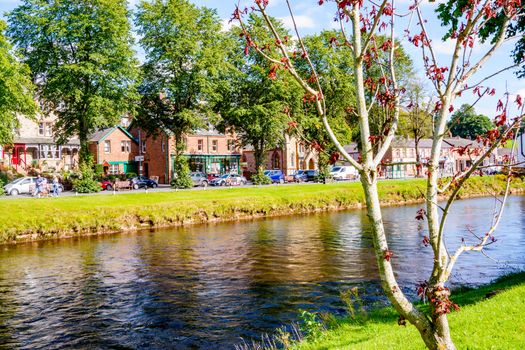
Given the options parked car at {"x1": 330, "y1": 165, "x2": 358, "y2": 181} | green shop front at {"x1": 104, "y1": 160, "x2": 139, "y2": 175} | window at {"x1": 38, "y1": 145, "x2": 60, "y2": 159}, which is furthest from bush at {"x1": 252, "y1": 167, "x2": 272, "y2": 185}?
window at {"x1": 38, "y1": 145, "x2": 60, "y2": 159}

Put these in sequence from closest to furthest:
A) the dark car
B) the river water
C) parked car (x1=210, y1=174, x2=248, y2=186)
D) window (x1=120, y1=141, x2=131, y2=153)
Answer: the river water < the dark car < parked car (x1=210, y1=174, x2=248, y2=186) < window (x1=120, y1=141, x2=131, y2=153)

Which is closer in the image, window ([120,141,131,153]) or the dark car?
the dark car

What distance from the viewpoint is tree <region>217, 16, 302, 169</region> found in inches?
2504

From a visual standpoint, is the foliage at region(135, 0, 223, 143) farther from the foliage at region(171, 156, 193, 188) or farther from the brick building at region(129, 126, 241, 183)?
the brick building at region(129, 126, 241, 183)

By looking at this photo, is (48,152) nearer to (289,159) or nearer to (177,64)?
(177,64)

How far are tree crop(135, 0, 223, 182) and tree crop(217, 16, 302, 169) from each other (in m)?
3.00

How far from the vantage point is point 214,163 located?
91000 millimetres

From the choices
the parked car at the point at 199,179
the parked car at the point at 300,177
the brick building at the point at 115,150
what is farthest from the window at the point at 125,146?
the parked car at the point at 300,177

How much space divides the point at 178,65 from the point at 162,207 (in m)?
26.7

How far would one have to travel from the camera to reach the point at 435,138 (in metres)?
6.44

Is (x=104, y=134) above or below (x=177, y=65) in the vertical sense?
below

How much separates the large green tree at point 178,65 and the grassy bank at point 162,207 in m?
15.7

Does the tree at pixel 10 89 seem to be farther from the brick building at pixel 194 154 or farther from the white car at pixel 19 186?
the brick building at pixel 194 154

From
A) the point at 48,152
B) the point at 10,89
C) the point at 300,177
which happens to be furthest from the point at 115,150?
the point at 10,89
